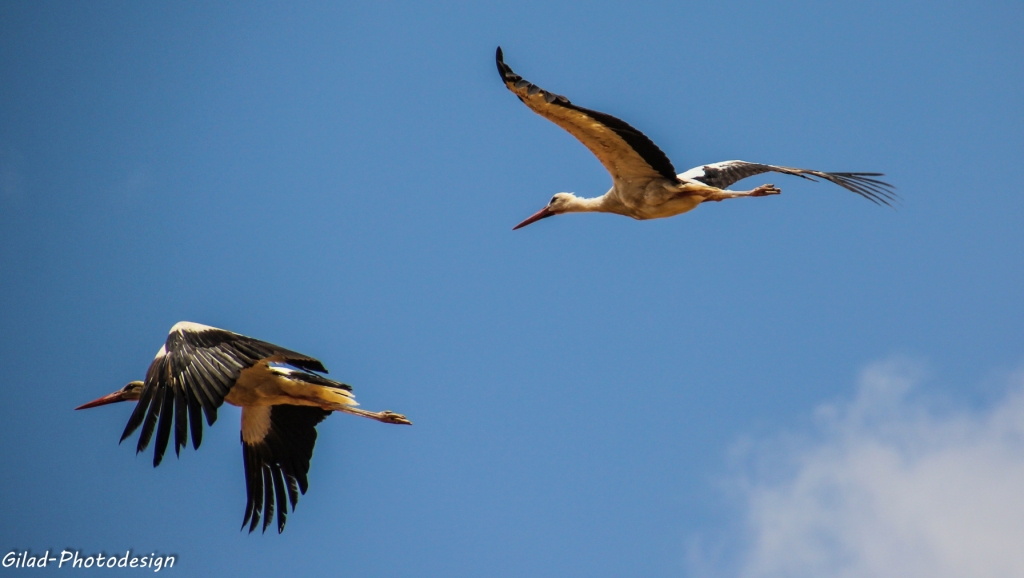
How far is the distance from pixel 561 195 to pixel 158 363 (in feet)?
15.6

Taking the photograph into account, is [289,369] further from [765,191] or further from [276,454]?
[765,191]

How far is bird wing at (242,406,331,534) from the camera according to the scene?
12.7 m

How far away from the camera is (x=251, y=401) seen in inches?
489

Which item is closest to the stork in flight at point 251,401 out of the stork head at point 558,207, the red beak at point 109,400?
the red beak at point 109,400

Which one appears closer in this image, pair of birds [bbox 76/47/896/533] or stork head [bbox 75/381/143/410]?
pair of birds [bbox 76/47/896/533]

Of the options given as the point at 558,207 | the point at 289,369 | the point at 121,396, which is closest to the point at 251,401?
the point at 289,369

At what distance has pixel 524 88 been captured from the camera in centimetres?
1051

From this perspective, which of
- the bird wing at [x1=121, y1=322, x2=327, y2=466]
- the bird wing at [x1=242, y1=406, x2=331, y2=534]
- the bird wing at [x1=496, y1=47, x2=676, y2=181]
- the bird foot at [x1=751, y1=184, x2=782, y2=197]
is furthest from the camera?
the bird wing at [x1=242, y1=406, x2=331, y2=534]

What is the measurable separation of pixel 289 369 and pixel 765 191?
15.4 ft

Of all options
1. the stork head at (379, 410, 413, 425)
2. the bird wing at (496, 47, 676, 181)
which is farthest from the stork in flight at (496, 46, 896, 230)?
the stork head at (379, 410, 413, 425)

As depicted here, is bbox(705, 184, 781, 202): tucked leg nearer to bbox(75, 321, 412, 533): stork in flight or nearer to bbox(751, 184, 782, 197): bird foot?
bbox(751, 184, 782, 197): bird foot

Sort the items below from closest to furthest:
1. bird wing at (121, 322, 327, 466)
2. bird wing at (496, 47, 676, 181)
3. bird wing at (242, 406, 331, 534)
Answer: bird wing at (121, 322, 327, 466), bird wing at (496, 47, 676, 181), bird wing at (242, 406, 331, 534)

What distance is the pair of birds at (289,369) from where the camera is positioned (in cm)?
1039

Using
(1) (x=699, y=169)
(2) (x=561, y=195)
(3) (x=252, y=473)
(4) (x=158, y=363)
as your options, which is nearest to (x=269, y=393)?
(3) (x=252, y=473)
